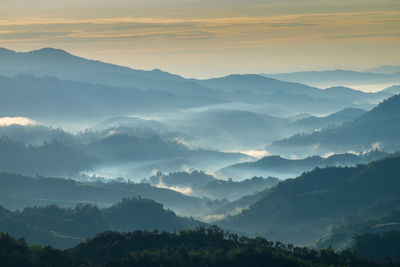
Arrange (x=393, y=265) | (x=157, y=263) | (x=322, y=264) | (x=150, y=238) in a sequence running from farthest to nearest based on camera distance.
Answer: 1. (x=150, y=238)
2. (x=393, y=265)
3. (x=322, y=264)
4. (x=157, y=263)

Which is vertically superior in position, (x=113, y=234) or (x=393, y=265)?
(x=113, y=234)

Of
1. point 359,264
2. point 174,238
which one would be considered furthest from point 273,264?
point 174,238

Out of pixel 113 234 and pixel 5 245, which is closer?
pixel 5 245

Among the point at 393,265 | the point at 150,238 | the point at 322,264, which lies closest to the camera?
the point at 322,264

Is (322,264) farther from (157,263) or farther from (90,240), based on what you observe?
(90,240)

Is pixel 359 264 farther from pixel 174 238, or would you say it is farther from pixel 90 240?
pixel 90 240

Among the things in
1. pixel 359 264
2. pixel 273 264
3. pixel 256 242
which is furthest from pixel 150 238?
pixel 359 264
